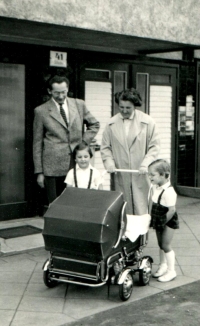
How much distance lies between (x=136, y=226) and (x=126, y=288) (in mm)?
636

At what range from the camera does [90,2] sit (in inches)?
287

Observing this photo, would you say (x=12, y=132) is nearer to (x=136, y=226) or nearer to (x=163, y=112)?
(x=136, y=226)

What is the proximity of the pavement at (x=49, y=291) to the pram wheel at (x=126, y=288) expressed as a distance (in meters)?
0.06

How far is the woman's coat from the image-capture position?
19.1 feet

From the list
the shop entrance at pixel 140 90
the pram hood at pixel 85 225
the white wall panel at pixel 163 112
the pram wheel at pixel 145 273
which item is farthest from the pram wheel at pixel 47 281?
the white wall panel at pixel 163 112

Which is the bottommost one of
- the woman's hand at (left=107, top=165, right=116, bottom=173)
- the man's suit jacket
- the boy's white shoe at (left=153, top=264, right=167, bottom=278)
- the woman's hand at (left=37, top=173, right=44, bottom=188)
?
the boy's white shoe at (left=153, top=264, right=167, bottom=278)

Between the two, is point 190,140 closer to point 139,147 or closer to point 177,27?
point 177,27

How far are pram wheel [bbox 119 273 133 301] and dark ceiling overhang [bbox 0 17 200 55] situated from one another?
10.4 ft

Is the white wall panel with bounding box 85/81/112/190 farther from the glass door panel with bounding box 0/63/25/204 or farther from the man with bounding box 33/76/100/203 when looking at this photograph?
the man with bounding box 33/76/100/203

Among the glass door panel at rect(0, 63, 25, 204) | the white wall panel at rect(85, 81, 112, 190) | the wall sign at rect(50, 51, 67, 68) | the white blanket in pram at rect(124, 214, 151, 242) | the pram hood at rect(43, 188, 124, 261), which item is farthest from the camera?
the white wall panel at rect(85, 81, 112, 190)

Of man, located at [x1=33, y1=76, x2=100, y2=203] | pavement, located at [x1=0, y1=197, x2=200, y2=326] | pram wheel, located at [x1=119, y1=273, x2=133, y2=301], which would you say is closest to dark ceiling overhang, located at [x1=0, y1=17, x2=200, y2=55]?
man, located at [x1=33, y1=76, x2=100, y2=203]

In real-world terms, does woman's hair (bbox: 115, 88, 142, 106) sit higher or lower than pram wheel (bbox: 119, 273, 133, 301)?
higher

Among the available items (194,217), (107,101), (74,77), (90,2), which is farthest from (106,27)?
(194,217)

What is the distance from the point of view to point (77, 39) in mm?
8211
